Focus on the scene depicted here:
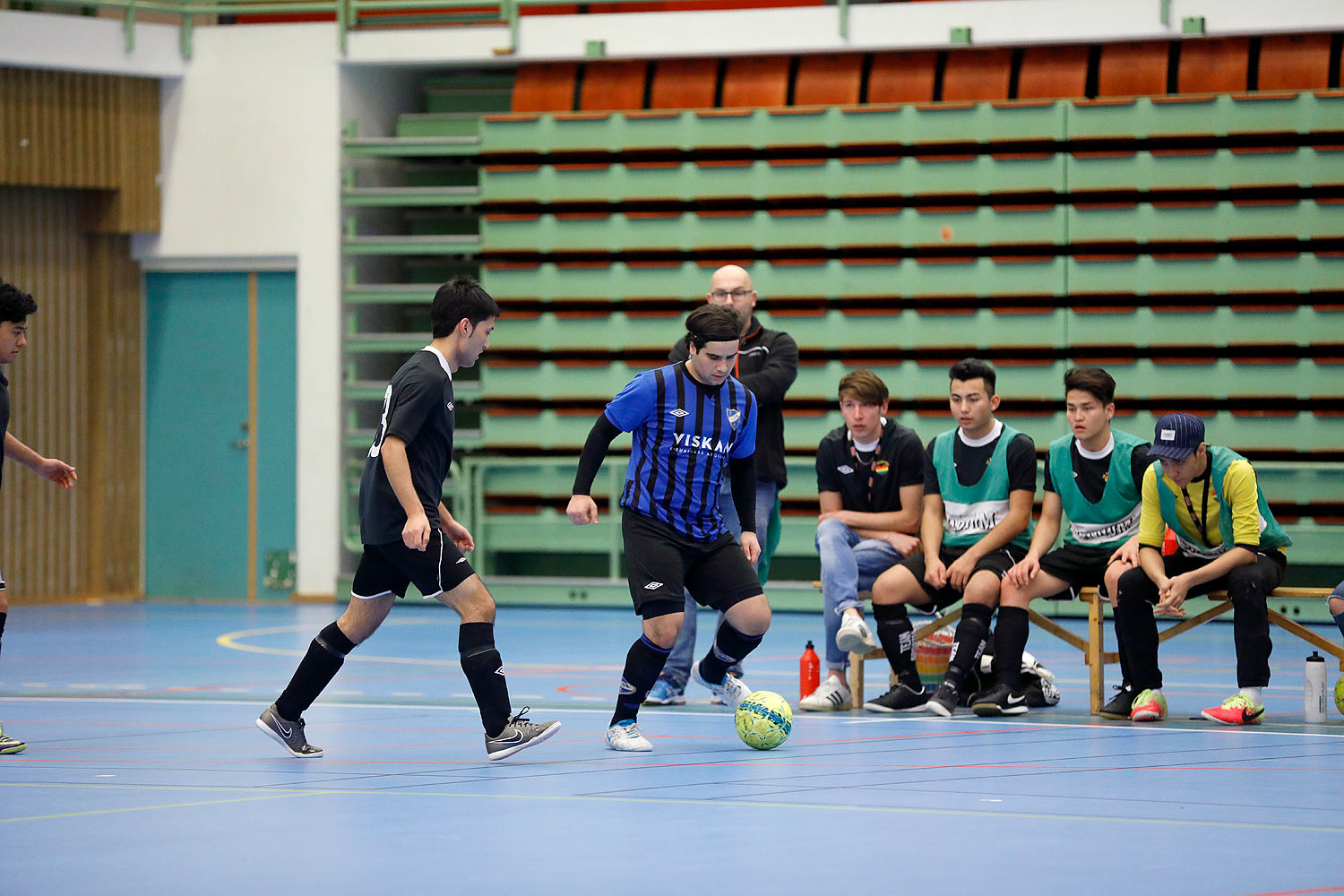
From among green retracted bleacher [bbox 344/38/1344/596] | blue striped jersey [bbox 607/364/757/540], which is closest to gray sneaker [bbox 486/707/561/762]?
blue striped jersey [bbox 607/364/757/540]

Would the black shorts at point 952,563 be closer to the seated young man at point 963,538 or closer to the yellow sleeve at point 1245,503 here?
the seated young man at point 963,538

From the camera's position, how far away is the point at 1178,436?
23.8 feet

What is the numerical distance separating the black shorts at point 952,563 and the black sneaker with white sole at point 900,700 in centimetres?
44

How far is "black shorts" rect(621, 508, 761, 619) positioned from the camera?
261 inches

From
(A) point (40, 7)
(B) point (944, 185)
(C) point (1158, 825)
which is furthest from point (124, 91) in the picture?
(C) point (1158, 825)

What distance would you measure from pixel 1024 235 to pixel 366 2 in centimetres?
594

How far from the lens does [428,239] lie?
49.0 ft

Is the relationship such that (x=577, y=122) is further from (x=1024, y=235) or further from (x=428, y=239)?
(x=1024, y=235)

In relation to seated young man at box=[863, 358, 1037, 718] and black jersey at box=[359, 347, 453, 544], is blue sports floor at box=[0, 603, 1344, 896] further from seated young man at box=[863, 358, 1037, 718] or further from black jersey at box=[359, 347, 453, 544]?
black jersey at box=[359, 347, 453, 544]

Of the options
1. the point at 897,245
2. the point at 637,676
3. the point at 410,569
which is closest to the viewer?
the point at 410,569

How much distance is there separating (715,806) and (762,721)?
4.00 feet

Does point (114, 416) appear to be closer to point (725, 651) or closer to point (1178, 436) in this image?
point (725, 651)

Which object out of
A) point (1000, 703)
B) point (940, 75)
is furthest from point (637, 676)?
point (940, 75)

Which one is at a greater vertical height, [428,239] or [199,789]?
[428,239]
